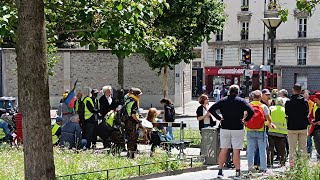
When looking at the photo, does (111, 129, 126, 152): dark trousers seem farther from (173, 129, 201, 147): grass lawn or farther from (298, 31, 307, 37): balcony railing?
(298, 31, 307, 37): balcony railing

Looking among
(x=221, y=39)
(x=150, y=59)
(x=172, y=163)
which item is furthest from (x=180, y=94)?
(x=172, y=163)

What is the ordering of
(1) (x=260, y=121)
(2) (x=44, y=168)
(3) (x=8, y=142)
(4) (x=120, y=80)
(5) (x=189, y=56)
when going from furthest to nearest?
1. (5) (x=189, y=56)
2. (4) (x=120, y=80)
3. (3) (x=8, y=142)
4. (1) (x=260, y=121)
5. (2) (x=44, y=168)

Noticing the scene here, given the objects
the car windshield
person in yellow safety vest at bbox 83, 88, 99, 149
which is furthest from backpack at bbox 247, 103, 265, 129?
the car windshield

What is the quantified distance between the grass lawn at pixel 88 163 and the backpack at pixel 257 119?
176cm

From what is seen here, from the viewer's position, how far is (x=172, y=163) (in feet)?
41.8

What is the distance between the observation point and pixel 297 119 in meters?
12.5

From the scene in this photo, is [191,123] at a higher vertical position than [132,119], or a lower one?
lower

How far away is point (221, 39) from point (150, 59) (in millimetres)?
29420

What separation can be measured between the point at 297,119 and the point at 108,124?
528cm

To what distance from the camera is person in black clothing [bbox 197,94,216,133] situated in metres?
14.7

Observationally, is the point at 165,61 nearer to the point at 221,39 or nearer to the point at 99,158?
the point at 99,158

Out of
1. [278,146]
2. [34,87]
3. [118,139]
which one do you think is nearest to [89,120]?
[118,139]

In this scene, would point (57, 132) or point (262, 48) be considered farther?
point (262, 48)

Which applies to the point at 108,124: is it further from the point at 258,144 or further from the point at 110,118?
the point at 258,144
